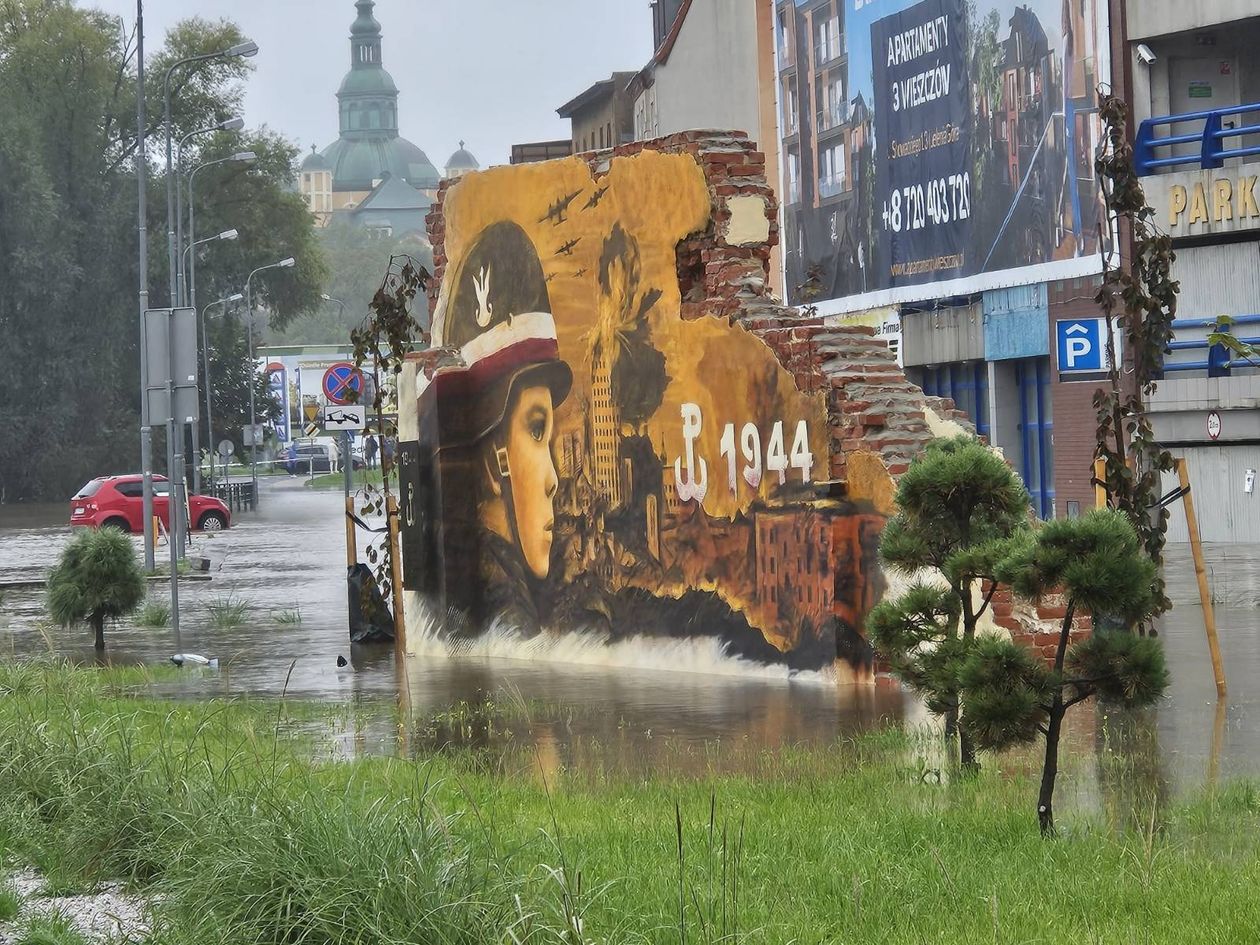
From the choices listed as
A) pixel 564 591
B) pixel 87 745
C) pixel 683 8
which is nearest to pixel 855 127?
pixel 683 8

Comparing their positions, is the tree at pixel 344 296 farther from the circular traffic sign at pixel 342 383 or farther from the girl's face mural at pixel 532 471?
the girl's face mural at pixel 532 471

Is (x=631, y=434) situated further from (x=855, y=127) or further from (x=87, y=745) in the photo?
(x=855, y=127)

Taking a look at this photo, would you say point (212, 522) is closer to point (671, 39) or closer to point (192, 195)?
point (192, 195)

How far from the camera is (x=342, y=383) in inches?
893

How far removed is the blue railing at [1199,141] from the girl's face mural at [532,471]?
1702 centimetres

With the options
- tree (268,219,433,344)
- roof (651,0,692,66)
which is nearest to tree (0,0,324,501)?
roof (651,0,692,66)

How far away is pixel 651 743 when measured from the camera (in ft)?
39.4

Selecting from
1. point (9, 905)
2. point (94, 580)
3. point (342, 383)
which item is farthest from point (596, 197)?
point (9, 905)

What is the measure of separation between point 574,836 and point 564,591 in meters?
9.86

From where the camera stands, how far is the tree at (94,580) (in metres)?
20.3

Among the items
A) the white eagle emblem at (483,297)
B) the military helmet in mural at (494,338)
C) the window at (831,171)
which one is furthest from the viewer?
the window at (831,171)

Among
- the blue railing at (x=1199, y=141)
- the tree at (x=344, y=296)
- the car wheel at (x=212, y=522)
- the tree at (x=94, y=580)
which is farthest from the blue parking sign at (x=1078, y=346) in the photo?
the tree at (x=344, y=296)

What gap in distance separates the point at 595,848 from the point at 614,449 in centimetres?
957

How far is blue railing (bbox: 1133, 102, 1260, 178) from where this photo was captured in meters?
32.5
